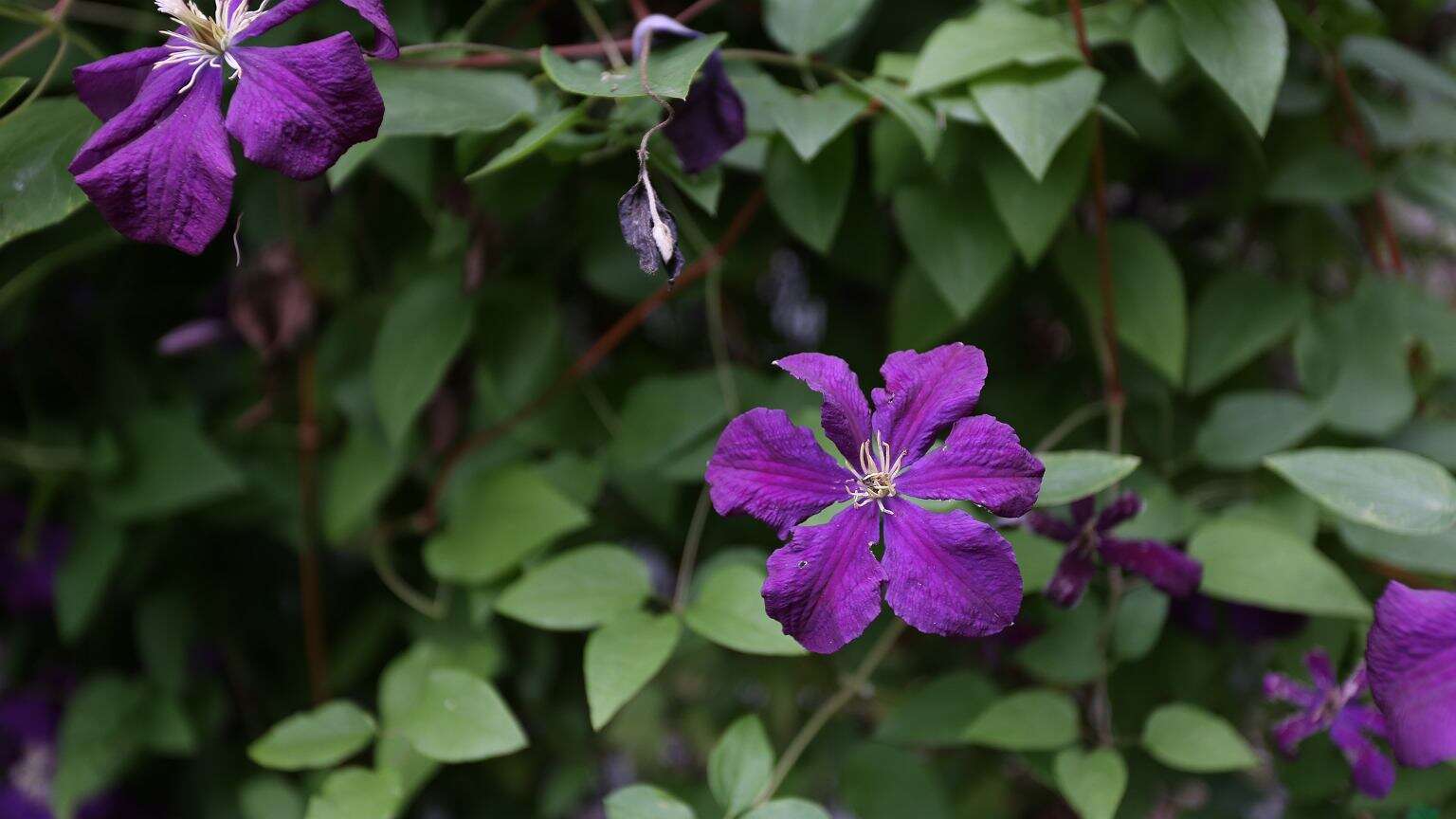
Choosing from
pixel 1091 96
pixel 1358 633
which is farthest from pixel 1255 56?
pixel 1358 633

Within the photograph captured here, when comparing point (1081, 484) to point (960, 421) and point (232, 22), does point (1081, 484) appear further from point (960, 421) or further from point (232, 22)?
point (232, 22)

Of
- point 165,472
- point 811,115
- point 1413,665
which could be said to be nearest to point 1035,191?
point 811,115

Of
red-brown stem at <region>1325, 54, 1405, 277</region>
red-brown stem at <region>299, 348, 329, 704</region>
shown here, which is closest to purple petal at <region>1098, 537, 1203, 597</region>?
red-brown stem at <region>1325, 54, 1405, 277</region>

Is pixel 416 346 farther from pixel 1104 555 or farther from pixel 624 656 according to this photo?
pixel 1104 555

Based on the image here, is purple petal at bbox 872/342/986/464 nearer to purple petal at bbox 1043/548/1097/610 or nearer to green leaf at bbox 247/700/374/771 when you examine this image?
purple petal at bbox 1043/548/1097/610

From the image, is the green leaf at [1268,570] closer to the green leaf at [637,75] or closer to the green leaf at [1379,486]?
the green leaf at [1379,486]
